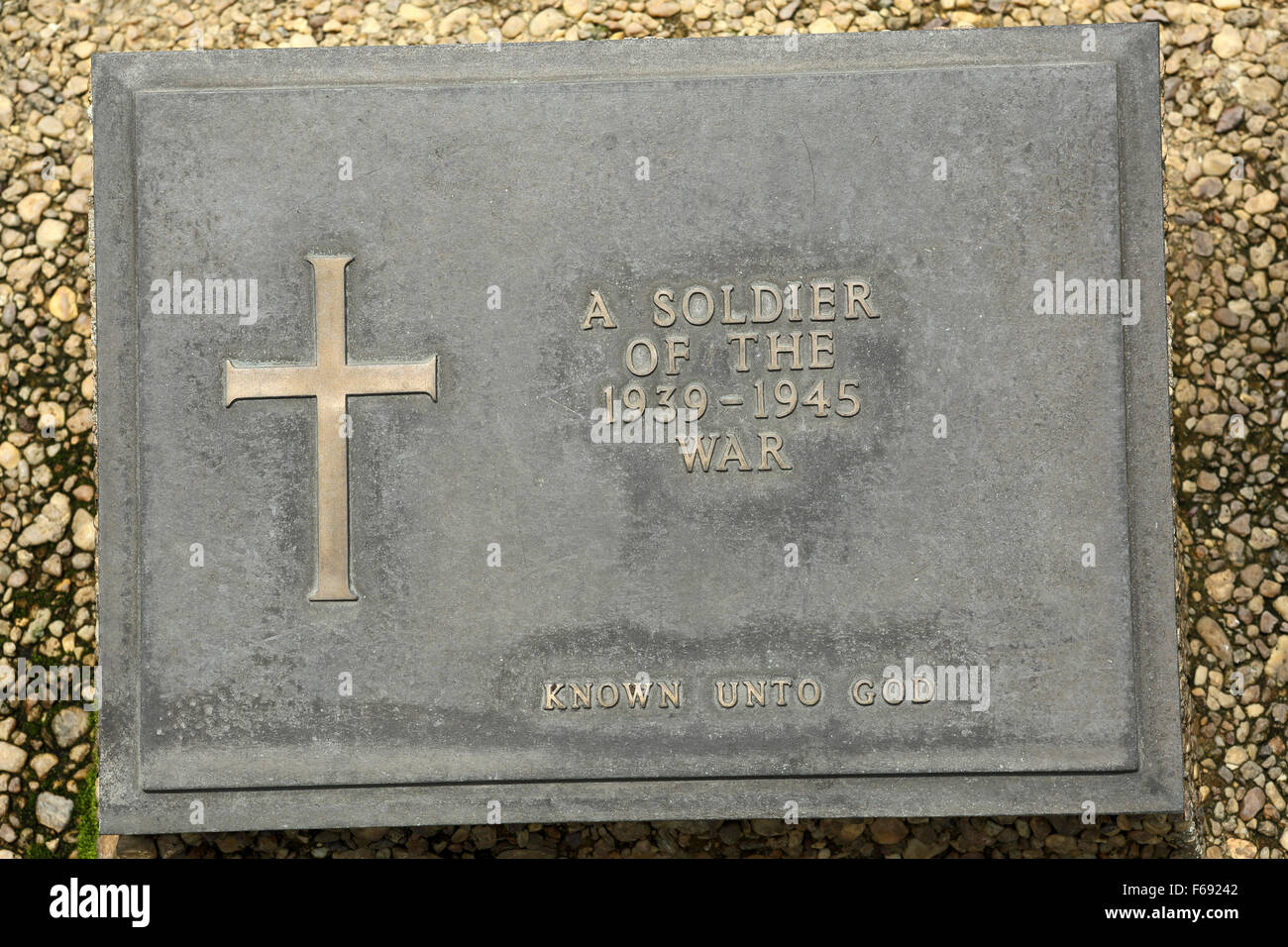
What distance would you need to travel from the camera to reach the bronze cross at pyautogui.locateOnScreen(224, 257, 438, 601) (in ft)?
11.6

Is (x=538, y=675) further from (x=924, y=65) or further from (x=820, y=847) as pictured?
(x=924, y=65)

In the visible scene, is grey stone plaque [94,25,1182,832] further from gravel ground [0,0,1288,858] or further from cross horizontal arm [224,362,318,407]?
gravel ground [0,0,1288,858]

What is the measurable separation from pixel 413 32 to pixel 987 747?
348cm

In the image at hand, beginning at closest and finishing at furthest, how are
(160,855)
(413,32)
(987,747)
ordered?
(987,747)
(160,855)
(413,32)

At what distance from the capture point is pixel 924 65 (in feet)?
11.8

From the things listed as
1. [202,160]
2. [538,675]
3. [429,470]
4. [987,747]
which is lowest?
[987,747]

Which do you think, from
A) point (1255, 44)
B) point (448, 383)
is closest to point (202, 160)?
point (448, 383)

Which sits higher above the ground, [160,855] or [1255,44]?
[1255,44]

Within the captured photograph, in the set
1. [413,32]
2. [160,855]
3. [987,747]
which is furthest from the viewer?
[413,32]

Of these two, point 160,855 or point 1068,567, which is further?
point 160,855

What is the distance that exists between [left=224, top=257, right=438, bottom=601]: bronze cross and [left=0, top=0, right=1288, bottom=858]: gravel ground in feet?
3.78
